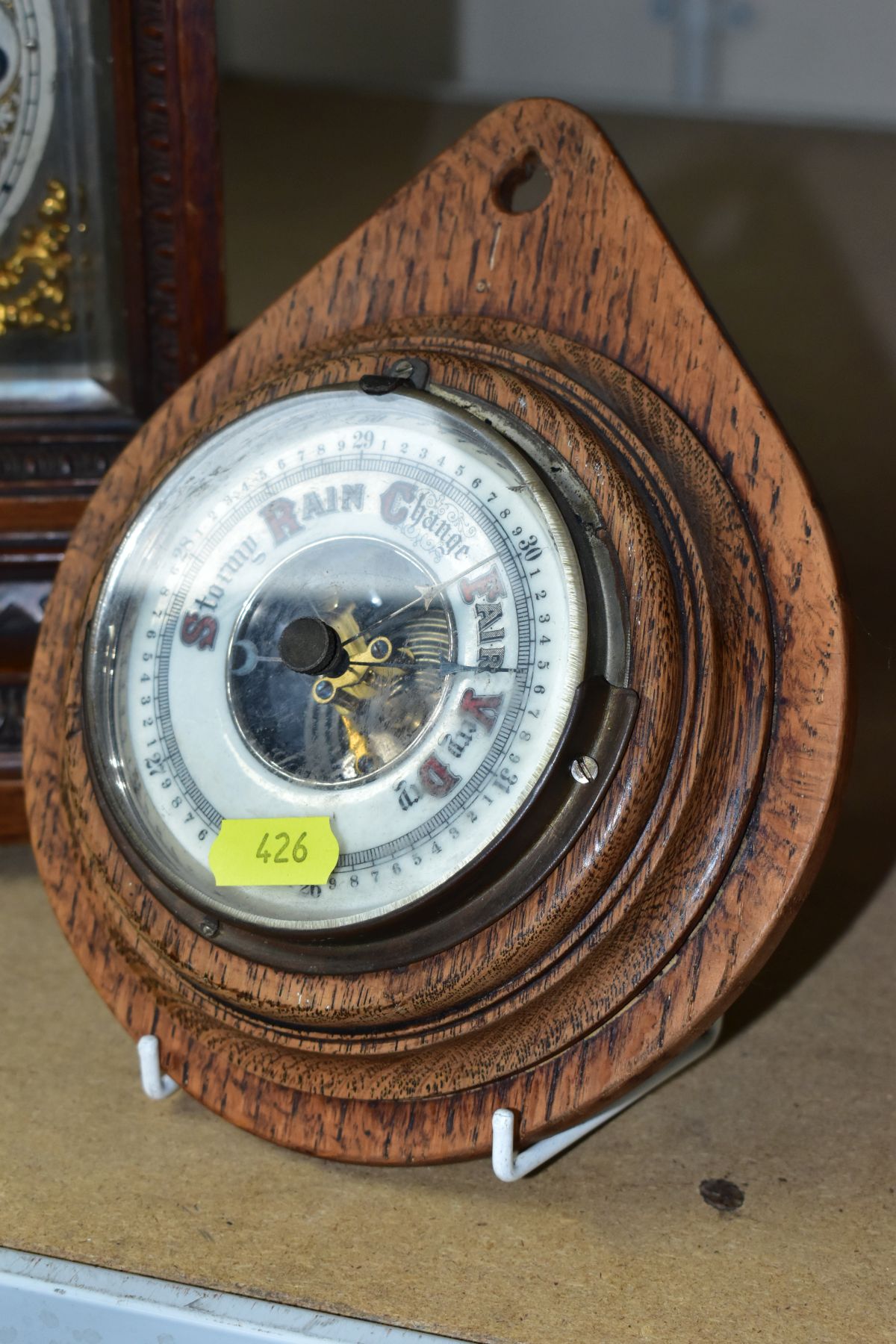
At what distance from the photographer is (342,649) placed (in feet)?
2.33

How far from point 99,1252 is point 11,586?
1.73 feet

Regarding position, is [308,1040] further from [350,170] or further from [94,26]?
[350,170]

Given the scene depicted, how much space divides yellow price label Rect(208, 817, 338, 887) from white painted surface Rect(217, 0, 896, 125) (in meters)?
2.39

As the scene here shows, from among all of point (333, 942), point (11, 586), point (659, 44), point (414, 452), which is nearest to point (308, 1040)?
point (333, 942)

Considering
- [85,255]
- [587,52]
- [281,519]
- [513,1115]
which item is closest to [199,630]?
[281,519]

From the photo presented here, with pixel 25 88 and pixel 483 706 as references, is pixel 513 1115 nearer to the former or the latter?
pixel 483 706

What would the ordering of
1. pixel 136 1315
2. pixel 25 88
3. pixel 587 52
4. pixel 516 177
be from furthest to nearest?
pixel 587 52 → pixel 25 88 → pixel 516 177 → pixel 136 1315

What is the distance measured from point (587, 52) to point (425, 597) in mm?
2893

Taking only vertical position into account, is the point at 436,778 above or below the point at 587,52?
below

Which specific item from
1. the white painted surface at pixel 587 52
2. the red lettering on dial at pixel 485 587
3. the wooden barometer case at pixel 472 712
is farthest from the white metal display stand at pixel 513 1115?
the white painted surface at pixel 587 52

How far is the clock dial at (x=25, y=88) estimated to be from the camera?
995 millimetres

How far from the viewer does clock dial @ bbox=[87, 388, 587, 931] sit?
0.67 m

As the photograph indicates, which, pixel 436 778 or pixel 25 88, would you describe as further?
pixel 25 88

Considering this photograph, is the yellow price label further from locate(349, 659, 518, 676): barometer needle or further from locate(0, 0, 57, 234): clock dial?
locate(0, 0, 57, 234): clock dial
